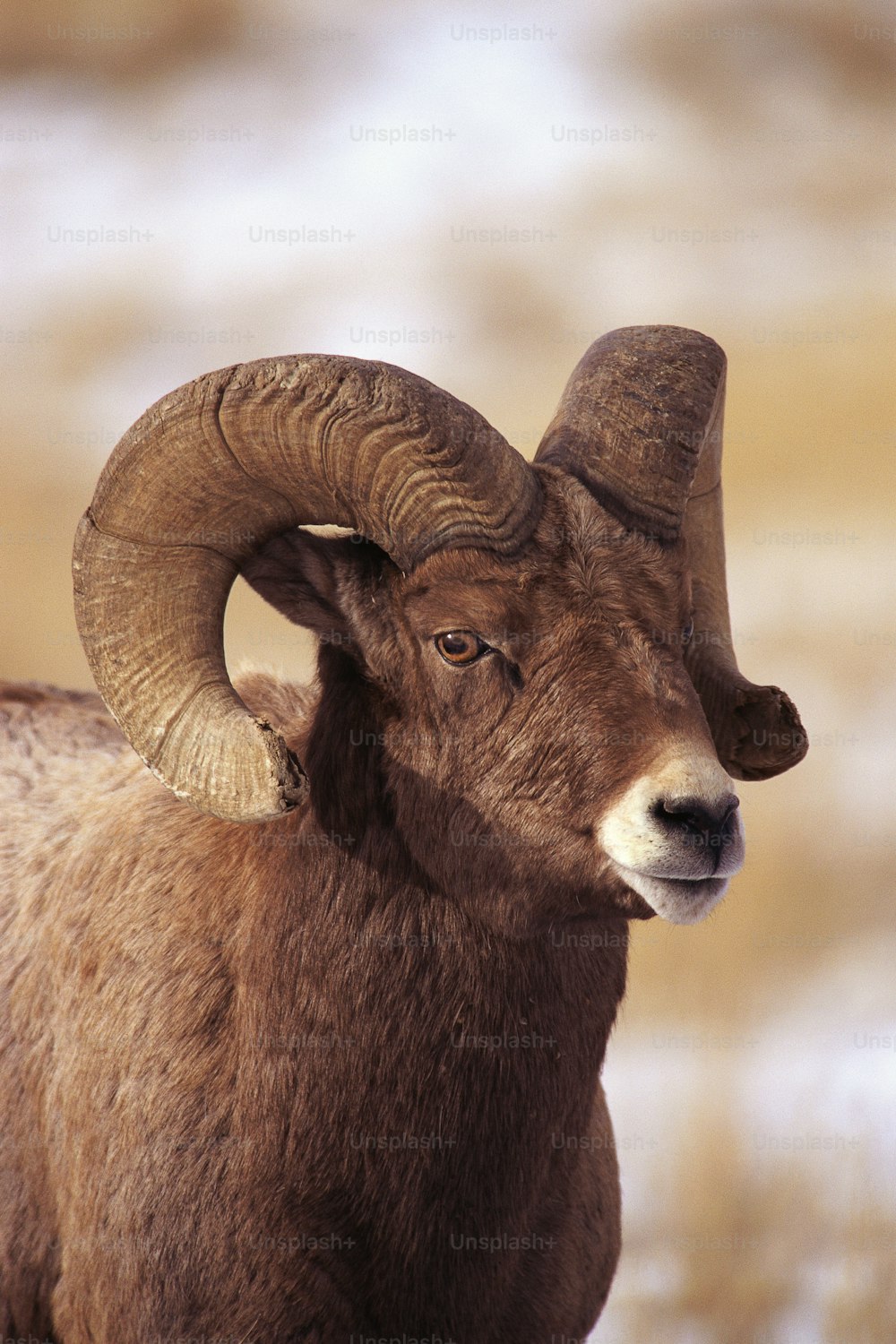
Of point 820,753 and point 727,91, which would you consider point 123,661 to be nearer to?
point 820,753

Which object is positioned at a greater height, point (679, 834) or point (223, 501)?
point (223, 501)

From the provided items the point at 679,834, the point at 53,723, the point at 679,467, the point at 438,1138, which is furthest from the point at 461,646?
the point at 53,723

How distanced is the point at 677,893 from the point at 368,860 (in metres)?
1.06

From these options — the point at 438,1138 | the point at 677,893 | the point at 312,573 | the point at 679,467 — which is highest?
the point at 679,467

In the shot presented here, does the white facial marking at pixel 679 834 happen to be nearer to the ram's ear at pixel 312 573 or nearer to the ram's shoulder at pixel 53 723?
the ram's ear at pixel 312 573

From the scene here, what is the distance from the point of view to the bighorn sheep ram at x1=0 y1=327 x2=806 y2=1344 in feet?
14.4

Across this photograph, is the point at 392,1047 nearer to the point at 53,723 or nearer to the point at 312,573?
the point at 312,573

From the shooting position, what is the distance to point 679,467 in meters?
4.82

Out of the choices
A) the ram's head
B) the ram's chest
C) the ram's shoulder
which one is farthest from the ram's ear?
the ram's shoulder

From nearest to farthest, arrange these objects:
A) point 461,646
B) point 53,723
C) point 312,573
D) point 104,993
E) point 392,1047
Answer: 1. point 461,646
2. point 392,1047
3. point 312,573
4. point 104,993
5. point 53,723

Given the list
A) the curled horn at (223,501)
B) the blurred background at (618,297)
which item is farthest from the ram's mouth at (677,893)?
the blurred background at (618,297)

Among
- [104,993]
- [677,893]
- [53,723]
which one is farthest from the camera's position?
[53,723]

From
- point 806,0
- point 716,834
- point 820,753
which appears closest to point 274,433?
point 716,834

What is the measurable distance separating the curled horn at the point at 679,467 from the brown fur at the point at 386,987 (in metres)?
0.17
